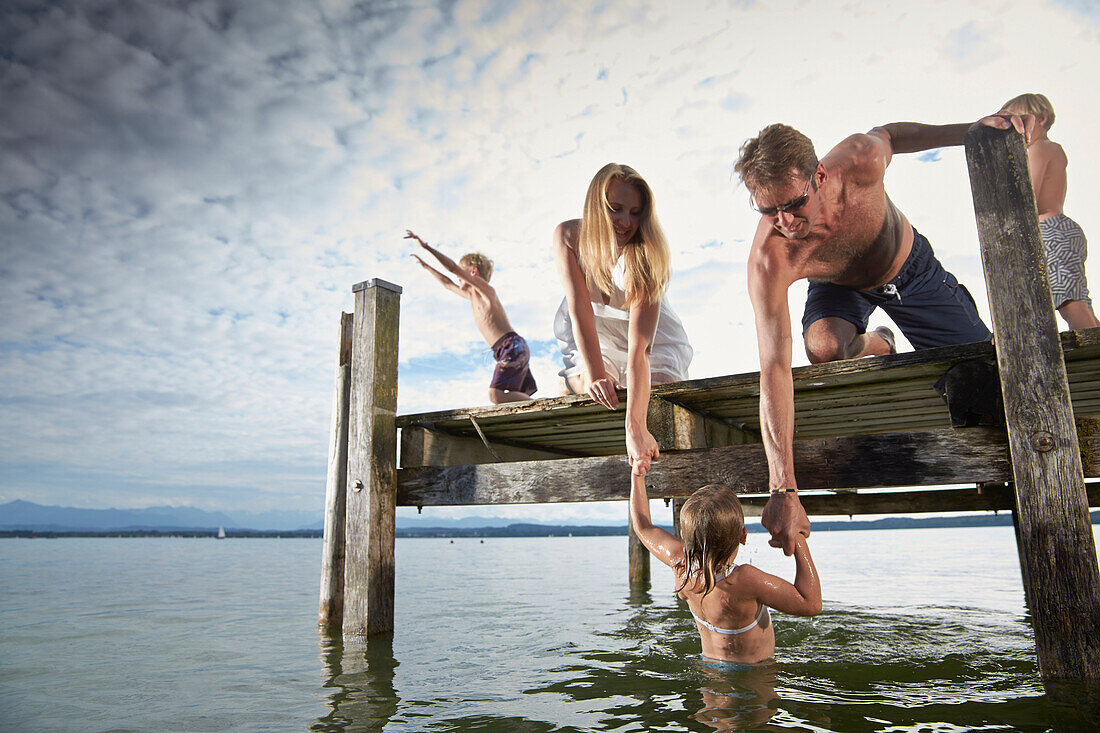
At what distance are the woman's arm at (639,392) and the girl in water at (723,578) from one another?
0.11 m

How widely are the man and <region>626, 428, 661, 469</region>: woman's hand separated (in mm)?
727

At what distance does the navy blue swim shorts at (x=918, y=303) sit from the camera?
4652mm

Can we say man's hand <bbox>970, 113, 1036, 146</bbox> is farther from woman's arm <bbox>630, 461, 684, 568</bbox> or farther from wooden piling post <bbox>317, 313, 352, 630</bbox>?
wooden piling post <bbox>317, 313, 352, 630</bbox>

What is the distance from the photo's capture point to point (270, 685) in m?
5.01

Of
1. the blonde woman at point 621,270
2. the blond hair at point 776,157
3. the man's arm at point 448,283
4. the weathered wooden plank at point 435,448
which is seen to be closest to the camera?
the blond hair at point 776,157

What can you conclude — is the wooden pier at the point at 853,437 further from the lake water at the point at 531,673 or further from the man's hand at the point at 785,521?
the lake water at the point at 531,673

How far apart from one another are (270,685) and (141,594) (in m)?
11.8

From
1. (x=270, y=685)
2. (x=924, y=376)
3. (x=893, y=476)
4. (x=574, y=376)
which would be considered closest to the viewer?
(x=893, y=476)

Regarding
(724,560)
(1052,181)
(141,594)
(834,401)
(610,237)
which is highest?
(1052,181)

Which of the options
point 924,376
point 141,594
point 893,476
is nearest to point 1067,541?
point 893,476

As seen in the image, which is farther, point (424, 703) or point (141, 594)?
point (141, 594)

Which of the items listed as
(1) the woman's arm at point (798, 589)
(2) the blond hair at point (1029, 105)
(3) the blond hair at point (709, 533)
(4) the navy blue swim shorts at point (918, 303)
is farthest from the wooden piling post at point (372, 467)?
(2) the blond hair at point (1029, 105)

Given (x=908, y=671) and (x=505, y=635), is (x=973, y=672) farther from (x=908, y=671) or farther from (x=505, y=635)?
(x=505, y=635)

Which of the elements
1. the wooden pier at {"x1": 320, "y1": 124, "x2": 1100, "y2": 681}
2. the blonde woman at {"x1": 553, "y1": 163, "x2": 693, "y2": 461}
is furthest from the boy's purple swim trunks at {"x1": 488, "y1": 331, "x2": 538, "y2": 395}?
the blonde woman at {"x1": 553, "y1": 163, "x2": 693, "y2": 461}
